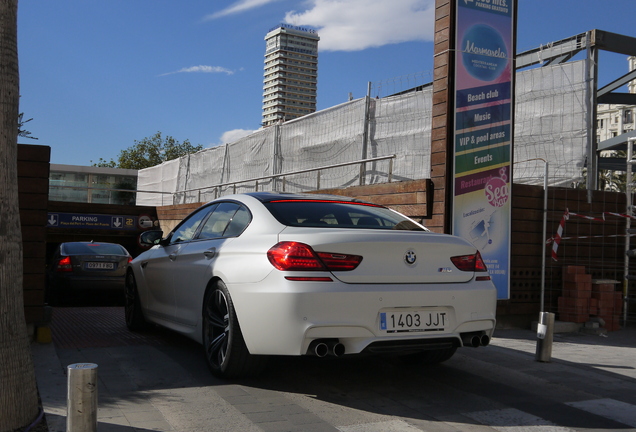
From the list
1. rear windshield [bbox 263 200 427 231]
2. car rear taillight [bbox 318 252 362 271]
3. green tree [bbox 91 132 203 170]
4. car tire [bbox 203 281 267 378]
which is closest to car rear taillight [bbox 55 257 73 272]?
car tire [bbox 203 281 267 378]

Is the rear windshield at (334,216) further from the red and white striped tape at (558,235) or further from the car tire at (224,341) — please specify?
the red and white striped tape at (558,235)

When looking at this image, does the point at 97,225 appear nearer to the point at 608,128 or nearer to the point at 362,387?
the point at 362,387

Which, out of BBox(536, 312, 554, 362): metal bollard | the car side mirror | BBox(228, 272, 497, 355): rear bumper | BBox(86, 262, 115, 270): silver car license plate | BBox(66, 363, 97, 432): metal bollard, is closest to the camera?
BBox(66, 363, 97, 432): metal bollard

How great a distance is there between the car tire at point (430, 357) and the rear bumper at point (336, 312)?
3.25 feet

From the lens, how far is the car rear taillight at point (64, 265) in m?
11.8

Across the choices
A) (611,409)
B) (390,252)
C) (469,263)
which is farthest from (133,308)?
(611,409)

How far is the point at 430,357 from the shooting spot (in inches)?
225

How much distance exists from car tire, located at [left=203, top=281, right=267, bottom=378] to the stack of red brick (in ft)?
18.7

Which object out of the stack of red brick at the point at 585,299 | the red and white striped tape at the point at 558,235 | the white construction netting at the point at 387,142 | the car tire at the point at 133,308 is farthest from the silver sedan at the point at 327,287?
the white construction netting at the point at 387,142

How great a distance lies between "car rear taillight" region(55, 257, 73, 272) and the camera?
38.5ft

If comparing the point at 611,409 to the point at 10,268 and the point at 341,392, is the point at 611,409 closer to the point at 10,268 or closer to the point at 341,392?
the point at 341,392

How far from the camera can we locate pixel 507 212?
8727 mm

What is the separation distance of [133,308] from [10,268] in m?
3.48

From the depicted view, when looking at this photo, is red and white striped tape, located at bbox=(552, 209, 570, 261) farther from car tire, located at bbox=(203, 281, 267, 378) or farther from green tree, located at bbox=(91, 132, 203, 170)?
green tree, located at bbox=(91, 132, 203, 170)
